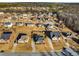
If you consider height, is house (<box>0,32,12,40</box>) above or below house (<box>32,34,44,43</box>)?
above

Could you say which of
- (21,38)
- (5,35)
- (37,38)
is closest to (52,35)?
(37,38)

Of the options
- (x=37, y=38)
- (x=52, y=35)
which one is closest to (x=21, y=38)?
(x=37, y=38)

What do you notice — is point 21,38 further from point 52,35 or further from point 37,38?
point 52,35

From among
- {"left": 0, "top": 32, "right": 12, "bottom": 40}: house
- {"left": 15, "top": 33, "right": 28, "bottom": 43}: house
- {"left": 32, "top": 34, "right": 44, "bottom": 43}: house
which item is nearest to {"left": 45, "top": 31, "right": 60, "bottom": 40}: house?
{"left": 32, "top": 34, "right": 44, "bottom": 43}: house

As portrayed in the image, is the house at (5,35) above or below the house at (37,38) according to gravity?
above

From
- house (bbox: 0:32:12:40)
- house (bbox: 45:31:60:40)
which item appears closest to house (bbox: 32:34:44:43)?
house (bbox: 45:31:60:40)

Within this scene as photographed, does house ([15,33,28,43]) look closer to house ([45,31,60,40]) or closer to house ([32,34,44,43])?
house ([32,34,44,43])

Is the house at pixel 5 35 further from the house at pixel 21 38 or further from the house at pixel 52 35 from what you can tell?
the house at pixel 52 35

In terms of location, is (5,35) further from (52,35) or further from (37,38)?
(52,35)

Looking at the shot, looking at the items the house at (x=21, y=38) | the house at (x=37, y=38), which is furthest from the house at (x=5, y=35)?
the house at (x=37, y=38)

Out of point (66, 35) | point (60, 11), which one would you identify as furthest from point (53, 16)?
point (66, 35)

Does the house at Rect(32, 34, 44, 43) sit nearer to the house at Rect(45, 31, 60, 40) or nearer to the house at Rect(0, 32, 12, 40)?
the house at Rect(45, 31, 60, 40)
